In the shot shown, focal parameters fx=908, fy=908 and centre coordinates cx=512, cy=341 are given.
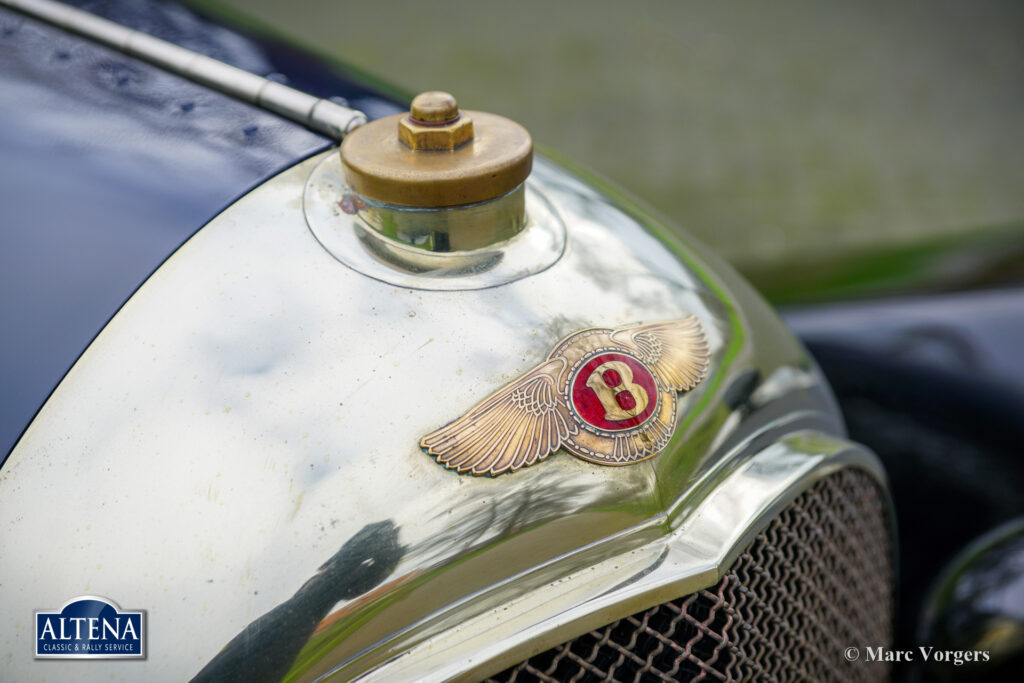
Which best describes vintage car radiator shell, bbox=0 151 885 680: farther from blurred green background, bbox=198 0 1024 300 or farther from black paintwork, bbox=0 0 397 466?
blurred green background, bbox=198 0 1024 300

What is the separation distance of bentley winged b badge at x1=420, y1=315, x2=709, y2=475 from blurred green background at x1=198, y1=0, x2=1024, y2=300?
303cm

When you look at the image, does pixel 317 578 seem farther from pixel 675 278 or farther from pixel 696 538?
pixel 675 278

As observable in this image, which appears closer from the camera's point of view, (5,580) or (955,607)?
(5,580)

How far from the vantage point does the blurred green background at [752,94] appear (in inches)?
174

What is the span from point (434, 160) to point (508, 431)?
1.03 feet

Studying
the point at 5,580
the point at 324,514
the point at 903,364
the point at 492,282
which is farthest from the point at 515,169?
the point at 903,364

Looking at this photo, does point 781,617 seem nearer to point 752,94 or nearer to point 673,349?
point 673,349

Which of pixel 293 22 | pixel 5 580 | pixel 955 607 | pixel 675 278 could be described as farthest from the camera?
pixel 293 22

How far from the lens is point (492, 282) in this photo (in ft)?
3.39

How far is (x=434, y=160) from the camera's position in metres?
1.01

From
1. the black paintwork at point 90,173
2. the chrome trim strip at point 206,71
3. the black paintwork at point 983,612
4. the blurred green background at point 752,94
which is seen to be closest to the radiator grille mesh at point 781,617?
the black paintwork at point 983,612

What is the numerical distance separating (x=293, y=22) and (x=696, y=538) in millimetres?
5418

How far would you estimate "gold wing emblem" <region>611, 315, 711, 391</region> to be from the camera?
1053 millimetres

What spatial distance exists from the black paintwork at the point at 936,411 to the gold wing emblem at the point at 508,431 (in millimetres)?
1031
